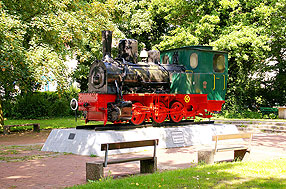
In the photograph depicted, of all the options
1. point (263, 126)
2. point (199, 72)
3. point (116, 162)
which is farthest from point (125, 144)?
point (263, 126)

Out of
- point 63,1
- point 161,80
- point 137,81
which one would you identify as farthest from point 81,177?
point 63,1

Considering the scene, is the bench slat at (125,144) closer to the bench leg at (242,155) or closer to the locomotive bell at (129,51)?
the bench leg at (242,155)

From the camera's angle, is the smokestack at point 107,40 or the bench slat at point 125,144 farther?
the smokestack at point 107,40

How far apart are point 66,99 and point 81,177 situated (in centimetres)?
2096

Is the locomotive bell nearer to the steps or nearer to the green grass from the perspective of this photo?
the green grass

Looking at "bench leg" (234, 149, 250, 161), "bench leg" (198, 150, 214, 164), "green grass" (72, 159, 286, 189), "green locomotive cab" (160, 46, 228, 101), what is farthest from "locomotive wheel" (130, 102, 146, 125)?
"green grass" (72, 159, 286, 189)

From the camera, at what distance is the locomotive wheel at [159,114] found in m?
13.0

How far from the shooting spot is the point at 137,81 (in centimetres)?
1275

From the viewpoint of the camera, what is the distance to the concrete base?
34.4ft

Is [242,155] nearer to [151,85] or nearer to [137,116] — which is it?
[137,116]

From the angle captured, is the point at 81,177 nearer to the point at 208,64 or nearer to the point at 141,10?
the point at 208,64

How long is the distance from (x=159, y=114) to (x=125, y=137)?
7.38 ft

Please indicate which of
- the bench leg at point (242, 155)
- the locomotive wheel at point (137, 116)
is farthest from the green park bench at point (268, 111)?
the bench leg at point (242, 155)

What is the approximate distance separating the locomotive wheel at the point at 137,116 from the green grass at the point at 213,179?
474cm
